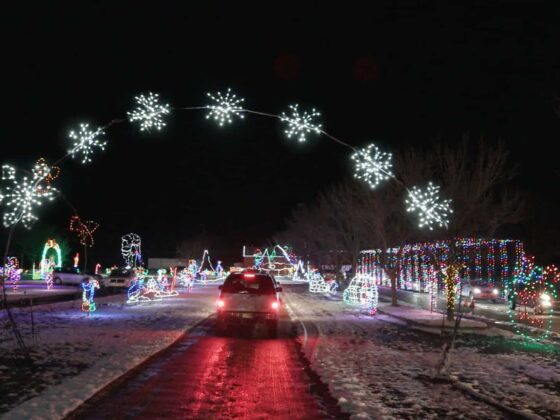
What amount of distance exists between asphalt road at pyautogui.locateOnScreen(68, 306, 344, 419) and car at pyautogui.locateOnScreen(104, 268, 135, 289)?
108 ft

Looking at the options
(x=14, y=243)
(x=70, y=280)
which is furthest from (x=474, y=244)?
(x=14, y=243)

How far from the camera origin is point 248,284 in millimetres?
19312

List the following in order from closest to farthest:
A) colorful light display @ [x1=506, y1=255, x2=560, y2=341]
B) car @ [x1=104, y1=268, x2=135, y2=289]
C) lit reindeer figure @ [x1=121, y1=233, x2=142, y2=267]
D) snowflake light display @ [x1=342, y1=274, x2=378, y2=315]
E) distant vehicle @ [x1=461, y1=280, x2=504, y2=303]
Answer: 1. colorful light display @ [x1=506, y1=255, x2=560, y2=341]
2. snowflake light display @ [x1=342, y1=274, x2=378, y2=315]
3. distant vehicle @ [x1=461, y1=280, x2=504, y2=303]
4. car @ [x1=104, y1=268, x2=135, y2=289]
5. lit reindeer figure @ [x1=121, y1=233, x2=142, y2=267]

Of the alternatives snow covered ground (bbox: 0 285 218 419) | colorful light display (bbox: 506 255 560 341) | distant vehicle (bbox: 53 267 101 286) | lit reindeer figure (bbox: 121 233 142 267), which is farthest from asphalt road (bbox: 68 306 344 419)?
distant vehicle (bbox: 53 267 101 286)

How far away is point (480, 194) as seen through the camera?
20.4 meters

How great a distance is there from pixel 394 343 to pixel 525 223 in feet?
113

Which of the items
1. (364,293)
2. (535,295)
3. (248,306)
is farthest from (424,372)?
(364,293)

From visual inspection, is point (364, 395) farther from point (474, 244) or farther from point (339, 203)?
point (339, 203)

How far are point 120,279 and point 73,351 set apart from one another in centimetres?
3446

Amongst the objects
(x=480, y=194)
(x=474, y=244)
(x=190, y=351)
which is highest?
(x=480, y=194)

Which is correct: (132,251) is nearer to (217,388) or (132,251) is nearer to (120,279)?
(120,279)

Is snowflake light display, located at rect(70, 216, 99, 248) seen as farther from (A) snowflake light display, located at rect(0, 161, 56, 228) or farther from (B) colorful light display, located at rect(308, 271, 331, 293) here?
(B) colorful light display, located at rect(308, 271, 331, 293)

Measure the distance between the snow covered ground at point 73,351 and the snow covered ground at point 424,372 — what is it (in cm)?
356

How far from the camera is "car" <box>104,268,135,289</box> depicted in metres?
46.1
